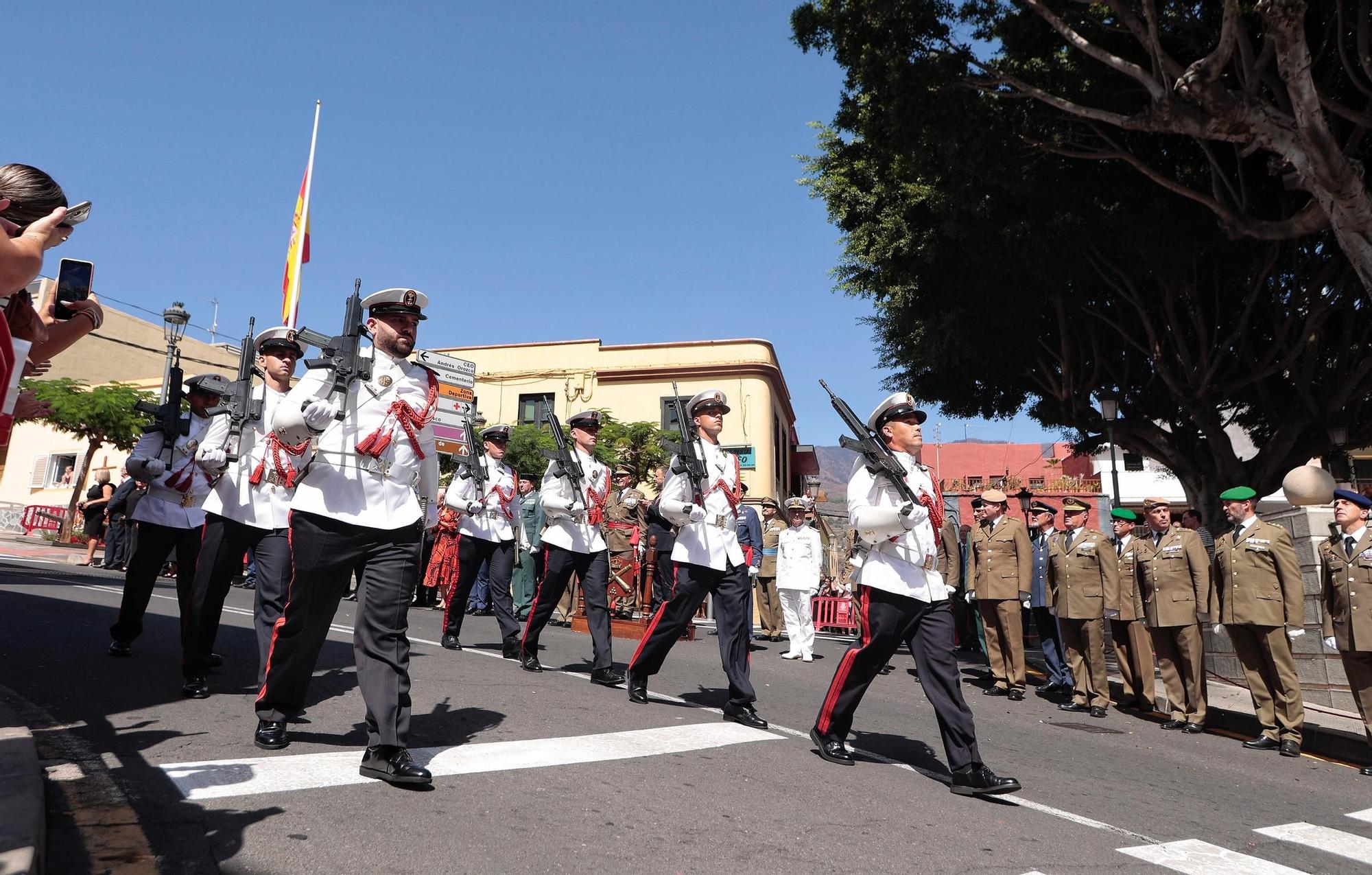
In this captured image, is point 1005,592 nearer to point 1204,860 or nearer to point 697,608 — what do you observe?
point 697,608

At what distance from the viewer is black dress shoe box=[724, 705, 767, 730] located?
601cm

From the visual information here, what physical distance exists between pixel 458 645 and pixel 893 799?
Answer: 5479mm

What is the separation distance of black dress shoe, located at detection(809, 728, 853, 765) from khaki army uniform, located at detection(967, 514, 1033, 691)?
485 centimetres

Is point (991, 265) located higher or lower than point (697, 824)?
higher

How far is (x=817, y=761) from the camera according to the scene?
5.06 meters

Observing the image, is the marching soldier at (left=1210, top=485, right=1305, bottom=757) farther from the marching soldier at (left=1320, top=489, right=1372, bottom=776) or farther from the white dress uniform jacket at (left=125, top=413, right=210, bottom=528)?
the white dress uniform jacket at (left=125, top=413, right=210, bottom=528)

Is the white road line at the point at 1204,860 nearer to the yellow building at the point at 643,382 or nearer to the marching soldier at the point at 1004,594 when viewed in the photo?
the marching soldier at the point at 1004,594

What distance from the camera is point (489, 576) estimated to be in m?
9.20

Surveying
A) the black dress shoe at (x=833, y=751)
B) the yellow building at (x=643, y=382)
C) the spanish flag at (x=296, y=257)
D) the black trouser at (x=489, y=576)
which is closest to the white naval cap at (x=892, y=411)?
the black dress shoe at (x=833, y=751)

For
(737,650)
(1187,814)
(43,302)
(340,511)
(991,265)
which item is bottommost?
(1187,814)

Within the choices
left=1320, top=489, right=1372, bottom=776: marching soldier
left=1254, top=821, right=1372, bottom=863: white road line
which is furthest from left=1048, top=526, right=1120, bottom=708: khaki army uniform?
left=1254, top=821, right=1372, bottom=863: white road line

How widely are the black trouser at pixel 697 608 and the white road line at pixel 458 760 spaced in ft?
2.25

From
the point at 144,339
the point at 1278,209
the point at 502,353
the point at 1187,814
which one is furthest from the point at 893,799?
the point at 144,339

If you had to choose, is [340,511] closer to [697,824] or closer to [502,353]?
[697,824]
